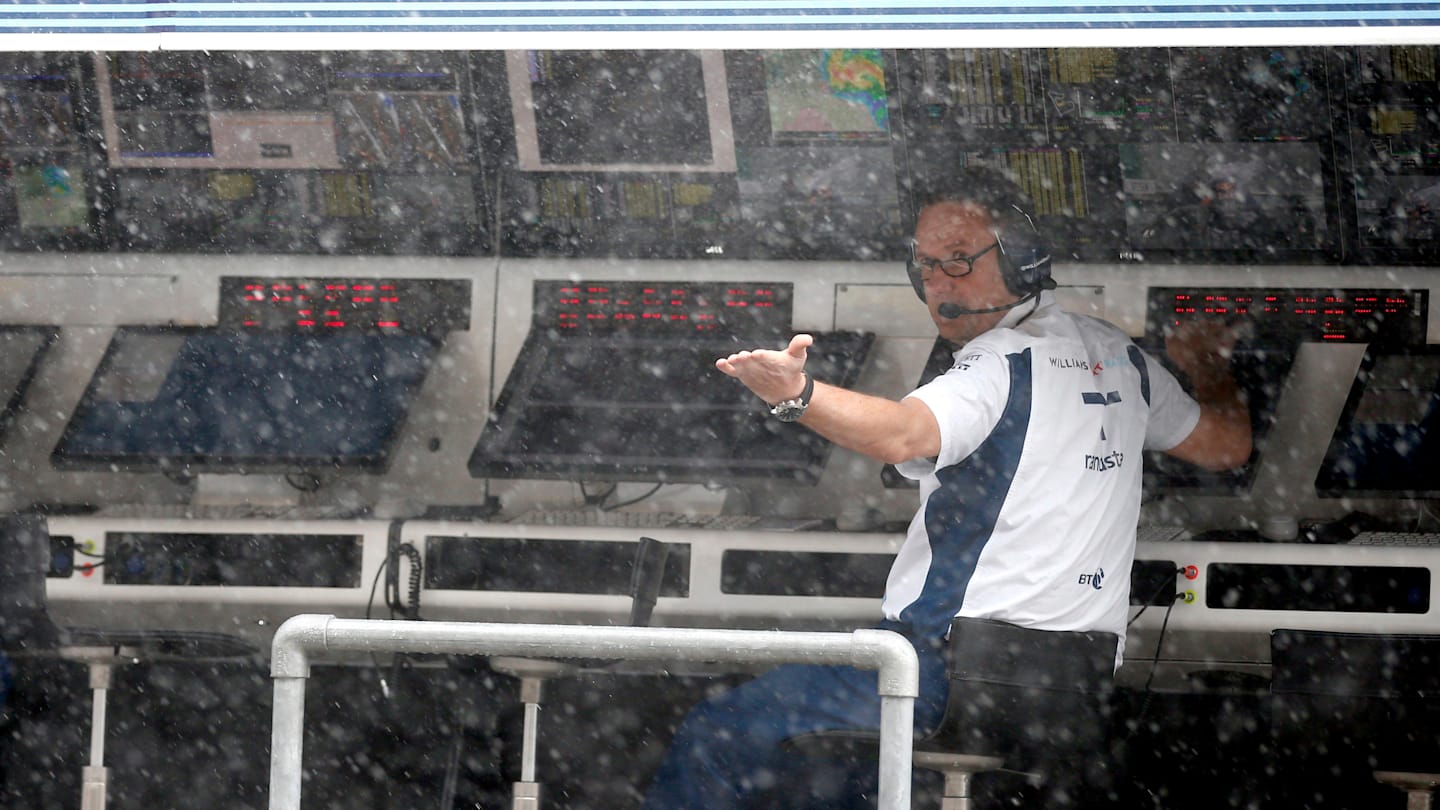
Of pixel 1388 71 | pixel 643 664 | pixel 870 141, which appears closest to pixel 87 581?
pixel 643 664

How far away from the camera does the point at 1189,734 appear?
3928mm

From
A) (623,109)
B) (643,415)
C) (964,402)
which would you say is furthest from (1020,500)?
(623,109)

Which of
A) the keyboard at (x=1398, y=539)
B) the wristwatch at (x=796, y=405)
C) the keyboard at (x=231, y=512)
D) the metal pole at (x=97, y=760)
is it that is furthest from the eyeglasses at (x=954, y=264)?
the metal pole at (x=97, y=760)

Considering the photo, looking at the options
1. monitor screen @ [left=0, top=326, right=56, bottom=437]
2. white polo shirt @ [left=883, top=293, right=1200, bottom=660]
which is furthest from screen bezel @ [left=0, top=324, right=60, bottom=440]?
white polo shirt @ [left=883, top=293, right=1200, bottom=660]

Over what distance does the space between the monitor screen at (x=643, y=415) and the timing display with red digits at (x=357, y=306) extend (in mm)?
286

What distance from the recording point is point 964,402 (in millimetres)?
3006

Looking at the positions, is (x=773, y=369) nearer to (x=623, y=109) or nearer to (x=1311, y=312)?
(x=623, y=109)

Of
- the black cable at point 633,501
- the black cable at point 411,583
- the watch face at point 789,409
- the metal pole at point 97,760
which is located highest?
the watch face at point 789,409

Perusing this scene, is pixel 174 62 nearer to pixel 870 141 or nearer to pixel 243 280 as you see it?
pixel 243 280

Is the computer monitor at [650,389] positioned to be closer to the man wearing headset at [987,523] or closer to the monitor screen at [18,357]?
the man wearing headset at [987,523]

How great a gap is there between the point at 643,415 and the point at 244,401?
3.51 feet

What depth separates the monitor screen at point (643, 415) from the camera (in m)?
3.89

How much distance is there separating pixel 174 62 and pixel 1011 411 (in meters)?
2.57

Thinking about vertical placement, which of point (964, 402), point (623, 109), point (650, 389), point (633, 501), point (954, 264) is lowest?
point (633, 501)
